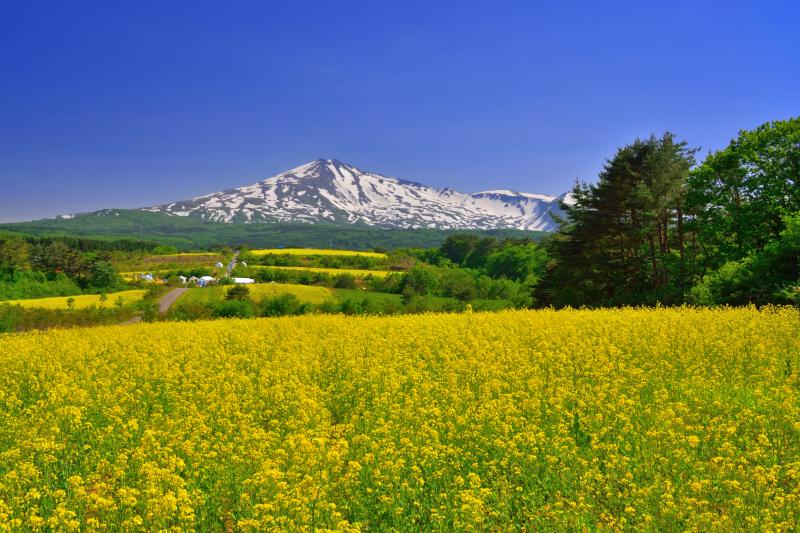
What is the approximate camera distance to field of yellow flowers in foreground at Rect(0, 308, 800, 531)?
503 cm

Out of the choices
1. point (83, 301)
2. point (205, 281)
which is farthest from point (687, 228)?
point (205, 281)

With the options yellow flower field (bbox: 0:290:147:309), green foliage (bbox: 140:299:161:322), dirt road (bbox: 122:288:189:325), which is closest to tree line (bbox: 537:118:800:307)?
green foliage (bbox: 140:299:161:322)

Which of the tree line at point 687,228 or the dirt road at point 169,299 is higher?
Result: the tree line at point 687,228

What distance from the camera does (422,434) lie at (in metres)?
6.81

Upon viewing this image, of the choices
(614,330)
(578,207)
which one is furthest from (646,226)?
(614,330)

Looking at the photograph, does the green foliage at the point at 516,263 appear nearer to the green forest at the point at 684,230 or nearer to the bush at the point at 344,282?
the bush at the point at 344,282

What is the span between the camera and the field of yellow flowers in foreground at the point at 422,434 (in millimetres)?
5031

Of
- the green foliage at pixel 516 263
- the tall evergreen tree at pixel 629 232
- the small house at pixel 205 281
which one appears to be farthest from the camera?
the small house at pixel 205 281

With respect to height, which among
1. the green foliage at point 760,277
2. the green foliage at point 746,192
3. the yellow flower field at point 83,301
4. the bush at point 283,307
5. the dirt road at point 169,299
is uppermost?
the green foliage at point 746,192

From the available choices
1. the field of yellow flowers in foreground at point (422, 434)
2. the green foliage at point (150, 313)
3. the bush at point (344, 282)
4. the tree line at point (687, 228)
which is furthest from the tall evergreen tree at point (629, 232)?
the bush at point (344, 282)

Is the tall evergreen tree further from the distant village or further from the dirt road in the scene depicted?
the distant village

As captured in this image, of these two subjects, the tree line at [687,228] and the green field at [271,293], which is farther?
the green field at [271,293]

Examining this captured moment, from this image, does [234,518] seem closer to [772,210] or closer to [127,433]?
[127,433]

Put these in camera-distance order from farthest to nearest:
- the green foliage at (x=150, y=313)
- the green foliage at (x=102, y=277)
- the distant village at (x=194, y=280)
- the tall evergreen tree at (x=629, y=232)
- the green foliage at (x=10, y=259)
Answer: the distant village at (x=194, y=280) < the green foliage at (x=102, y=277) < the green foliage at (x=10, y=259) < the green foliage at (x=150, y=313) < the tall evergreen tree at (x=629, y=232)
